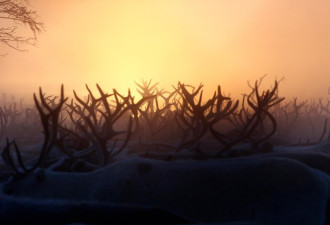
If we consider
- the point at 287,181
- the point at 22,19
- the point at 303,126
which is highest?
the point at 22,19

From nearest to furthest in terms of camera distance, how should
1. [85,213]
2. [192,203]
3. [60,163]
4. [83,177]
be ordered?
[85,213]
[192,203]
[83,177]
[60,163]

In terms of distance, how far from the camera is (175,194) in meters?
1.17

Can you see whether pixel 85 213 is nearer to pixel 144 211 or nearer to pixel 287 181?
pixel 144 211

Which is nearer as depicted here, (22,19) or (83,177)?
(83,177)

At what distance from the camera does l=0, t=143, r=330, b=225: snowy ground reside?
1.02 m

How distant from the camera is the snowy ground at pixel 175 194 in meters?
1.02

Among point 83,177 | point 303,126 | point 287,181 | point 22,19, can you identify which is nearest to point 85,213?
point 83,177

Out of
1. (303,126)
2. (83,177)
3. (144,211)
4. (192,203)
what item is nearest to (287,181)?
(192,203)

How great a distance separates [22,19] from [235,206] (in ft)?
20.4

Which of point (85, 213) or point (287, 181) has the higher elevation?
point (287, 181)

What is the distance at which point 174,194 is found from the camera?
3.84ft

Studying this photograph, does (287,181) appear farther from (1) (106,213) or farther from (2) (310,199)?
(1) (106,213)

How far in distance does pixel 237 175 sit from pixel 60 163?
1.03 metres

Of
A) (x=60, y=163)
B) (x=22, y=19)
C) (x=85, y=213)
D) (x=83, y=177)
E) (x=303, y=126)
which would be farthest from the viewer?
(x=22, y=19)
